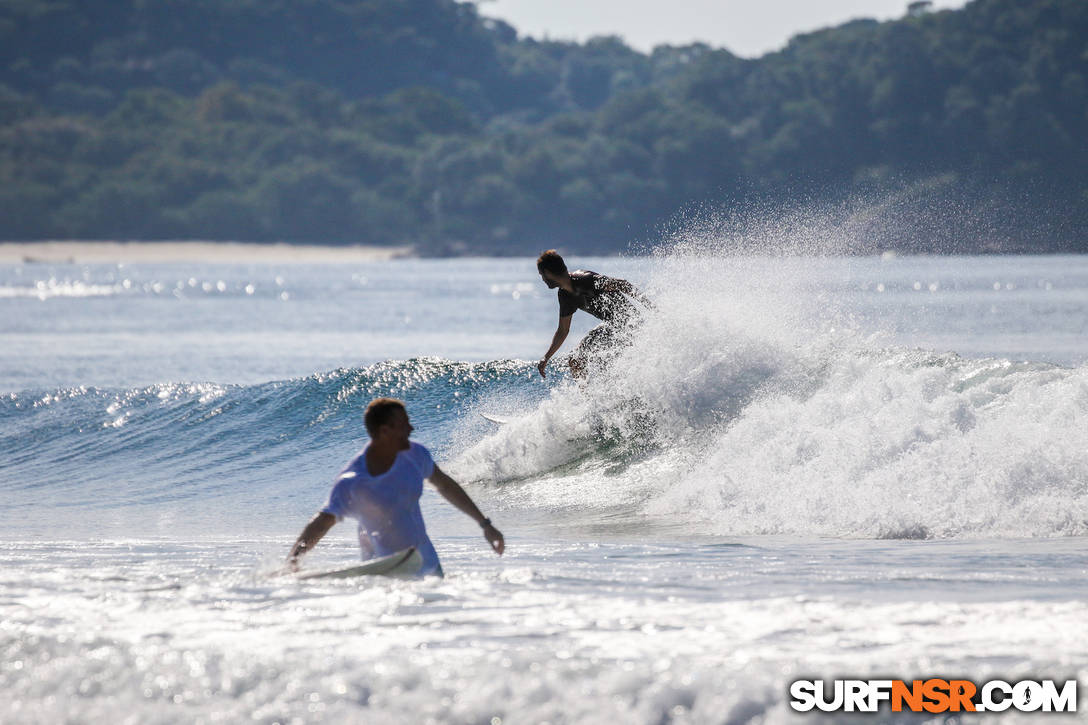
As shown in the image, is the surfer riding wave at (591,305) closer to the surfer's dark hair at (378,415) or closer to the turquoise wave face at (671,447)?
the turquoise wave face at (671,447)

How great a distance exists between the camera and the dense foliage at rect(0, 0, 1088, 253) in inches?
3861

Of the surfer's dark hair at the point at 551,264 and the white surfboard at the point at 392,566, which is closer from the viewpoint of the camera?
the white surfboard at the point at 392,566

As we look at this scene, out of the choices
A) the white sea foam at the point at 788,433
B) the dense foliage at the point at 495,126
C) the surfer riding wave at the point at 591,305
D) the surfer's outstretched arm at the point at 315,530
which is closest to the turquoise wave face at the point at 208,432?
the white sea foam at the point at 788,433

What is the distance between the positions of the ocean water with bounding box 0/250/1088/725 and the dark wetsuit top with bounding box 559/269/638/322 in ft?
2.12

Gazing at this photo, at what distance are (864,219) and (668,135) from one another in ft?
95.7

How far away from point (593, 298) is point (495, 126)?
165033mm

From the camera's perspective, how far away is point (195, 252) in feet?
468

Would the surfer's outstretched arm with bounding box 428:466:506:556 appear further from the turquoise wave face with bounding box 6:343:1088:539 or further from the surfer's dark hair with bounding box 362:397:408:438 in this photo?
the turquoise wave face with bounding box 6:343:1088:539

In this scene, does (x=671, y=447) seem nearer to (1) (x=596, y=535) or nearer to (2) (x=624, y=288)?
(2) (x=624, y=288)

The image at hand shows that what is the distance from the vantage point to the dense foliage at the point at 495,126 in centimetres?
9806

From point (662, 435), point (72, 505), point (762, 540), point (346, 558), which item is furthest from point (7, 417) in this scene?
point (762, 540)

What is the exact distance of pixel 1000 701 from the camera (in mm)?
4797

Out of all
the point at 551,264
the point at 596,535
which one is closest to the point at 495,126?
the point at 551,264

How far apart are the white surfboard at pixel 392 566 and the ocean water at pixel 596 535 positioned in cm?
8
